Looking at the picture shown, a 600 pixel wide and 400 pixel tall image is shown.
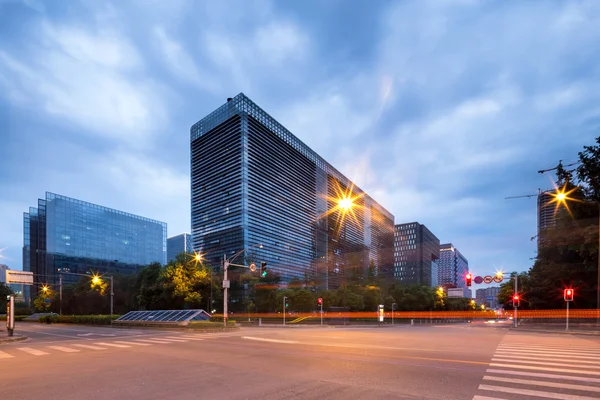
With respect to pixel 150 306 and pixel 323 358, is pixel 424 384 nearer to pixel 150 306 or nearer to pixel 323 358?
pixel 323 358

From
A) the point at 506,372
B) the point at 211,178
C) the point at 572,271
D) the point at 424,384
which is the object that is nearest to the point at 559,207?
the point at 572,271

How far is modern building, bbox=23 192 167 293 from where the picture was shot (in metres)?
122

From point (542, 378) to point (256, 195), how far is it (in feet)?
305

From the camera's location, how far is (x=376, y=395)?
7156 millimetres

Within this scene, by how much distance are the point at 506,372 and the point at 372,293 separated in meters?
72.5

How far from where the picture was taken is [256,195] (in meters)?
99.7

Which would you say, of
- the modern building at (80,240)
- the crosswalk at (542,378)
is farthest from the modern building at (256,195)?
the crosswalk at (542,378)

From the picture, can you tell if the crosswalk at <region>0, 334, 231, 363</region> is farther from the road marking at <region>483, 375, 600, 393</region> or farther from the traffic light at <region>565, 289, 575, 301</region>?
the traffic light at <region>565, 289, 575, 301</region>

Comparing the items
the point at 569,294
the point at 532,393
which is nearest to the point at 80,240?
the point at 569,294

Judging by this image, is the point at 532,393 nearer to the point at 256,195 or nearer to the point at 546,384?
the point at 546,384

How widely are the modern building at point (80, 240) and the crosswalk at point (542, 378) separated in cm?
13564

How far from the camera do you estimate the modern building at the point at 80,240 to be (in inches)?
4820

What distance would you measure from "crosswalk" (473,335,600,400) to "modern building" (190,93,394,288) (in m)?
78.3

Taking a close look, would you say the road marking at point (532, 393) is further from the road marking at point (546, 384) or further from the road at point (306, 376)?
the road marking at point (546, 384)
